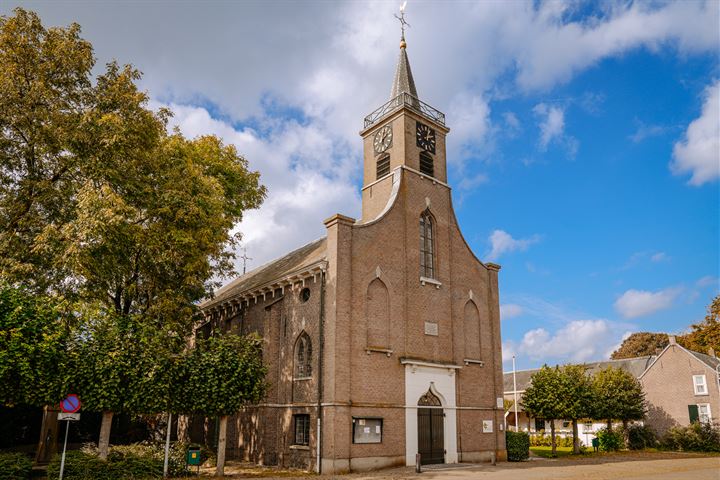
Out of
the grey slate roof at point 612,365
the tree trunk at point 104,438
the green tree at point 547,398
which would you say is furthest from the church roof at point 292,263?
the grey slate roof at point 612,365

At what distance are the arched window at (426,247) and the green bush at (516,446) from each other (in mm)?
10330

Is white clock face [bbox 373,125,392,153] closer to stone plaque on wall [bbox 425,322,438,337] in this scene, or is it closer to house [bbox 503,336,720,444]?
stone plaque on wall [bbox 425,322,438,337]

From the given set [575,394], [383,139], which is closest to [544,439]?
[575,394]

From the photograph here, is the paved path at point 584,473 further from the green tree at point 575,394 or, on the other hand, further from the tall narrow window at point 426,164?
the tall narrow window at point 426,164

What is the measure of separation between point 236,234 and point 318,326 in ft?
27.6

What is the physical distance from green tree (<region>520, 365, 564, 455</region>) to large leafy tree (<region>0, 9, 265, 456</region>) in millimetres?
21735

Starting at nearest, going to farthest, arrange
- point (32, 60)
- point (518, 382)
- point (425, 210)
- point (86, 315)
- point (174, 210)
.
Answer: point (86, 315)
point (32, 60)
point (174, 210)
point (425, 210)
point (518, 382)

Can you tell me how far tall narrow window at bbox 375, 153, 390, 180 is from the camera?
28672mm

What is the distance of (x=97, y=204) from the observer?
19.3m

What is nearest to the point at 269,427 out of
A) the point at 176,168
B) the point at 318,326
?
the point at 318,326

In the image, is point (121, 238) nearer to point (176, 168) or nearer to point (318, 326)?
point (176, 168)

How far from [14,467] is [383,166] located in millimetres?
20666

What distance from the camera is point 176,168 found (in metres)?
23.7

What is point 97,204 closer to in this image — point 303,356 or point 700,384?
point 303,356
